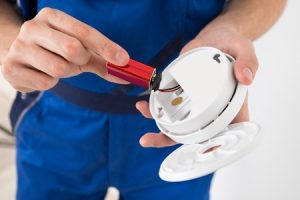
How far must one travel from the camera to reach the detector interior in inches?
15.7

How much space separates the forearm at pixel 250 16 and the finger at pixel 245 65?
0.24ft

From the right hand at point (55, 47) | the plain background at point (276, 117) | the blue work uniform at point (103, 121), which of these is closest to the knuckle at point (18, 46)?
the right hand at point (55, 47)

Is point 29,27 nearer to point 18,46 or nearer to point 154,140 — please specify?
point 18,46

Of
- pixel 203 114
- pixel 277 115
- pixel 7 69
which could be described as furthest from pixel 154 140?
pixel 277 115

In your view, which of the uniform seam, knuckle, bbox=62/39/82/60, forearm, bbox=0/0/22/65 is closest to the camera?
knuckle, bbox=62/39/82/60

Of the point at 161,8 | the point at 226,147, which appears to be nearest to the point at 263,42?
the point at 161,8

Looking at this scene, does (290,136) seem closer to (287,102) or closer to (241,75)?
(287,102)

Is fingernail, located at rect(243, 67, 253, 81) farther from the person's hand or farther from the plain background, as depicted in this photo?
the plain background

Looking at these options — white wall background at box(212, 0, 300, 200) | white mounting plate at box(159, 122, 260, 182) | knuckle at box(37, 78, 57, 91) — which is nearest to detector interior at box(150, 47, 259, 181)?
white mounting plate at box(159, 122, 260, 182)

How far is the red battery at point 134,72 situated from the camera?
1.35 feet

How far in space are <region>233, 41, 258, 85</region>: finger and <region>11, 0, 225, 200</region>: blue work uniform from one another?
132 millimetres

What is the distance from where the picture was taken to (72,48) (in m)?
0.37

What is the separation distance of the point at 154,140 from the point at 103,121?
13cm

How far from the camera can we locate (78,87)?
1.86 feet
